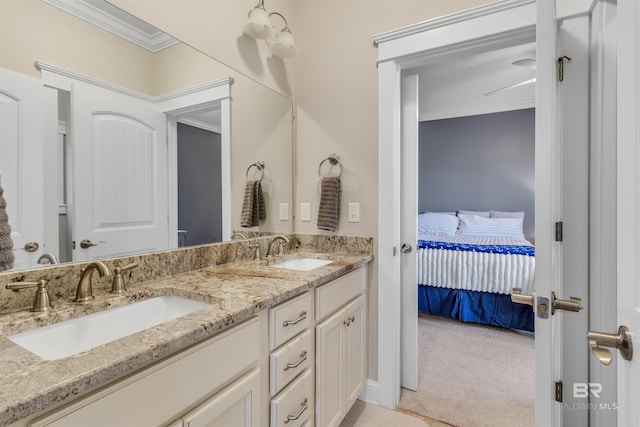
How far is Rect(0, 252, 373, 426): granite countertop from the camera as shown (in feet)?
1.77

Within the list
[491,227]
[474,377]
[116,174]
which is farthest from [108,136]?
[491,227]

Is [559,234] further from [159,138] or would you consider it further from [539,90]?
[159,138]

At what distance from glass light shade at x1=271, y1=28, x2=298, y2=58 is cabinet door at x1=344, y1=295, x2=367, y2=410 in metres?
1.55

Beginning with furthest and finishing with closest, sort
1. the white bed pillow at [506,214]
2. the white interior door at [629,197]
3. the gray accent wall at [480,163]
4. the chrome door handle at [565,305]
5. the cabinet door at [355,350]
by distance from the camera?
1. the gray accent wall at [480,163]
2. the white bed pillow at [506,214]
3. the cabinet door at [355,350]
4. the chrome door handle at [565,305]
5. the white interior door at [629,197]

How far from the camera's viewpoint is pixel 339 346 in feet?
5.18

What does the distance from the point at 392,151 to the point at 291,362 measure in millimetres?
1250

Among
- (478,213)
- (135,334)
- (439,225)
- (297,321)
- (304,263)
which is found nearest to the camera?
(135,334)

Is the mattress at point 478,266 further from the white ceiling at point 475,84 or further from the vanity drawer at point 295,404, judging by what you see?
the vanity drawer at point 295,404

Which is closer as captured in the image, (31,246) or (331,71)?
(31,246)

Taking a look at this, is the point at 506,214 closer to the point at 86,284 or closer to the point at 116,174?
the point at 116,174

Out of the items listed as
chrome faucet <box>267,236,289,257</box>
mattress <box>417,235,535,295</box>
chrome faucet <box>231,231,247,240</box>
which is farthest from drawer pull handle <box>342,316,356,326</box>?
mattress <box>417,235,535,295</box>

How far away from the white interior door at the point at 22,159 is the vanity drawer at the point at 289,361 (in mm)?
850

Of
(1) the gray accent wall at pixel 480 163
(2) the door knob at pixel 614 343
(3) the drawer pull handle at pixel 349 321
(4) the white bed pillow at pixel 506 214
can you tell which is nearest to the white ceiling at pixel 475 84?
(1) the gray accent wall at pixel 480 163

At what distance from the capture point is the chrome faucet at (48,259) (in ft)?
3.36
